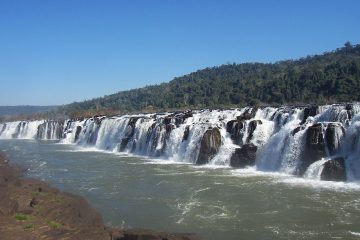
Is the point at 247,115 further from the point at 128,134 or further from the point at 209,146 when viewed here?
the point at 128,134

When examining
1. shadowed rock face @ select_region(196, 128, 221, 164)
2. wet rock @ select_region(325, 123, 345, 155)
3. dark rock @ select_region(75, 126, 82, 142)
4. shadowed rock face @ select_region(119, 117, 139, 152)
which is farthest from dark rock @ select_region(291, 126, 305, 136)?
dark rock @ select_region(75, 126, 82, 142)

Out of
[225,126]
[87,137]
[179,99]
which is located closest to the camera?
[225,126]

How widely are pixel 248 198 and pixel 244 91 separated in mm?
56018

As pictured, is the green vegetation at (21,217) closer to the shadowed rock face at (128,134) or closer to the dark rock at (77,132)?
the shadowed rock face at (128,134)

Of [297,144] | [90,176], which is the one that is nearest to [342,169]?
[297,144]

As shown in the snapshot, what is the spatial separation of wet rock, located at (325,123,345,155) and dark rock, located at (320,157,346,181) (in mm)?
1306

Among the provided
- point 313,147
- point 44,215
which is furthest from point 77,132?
point 44,215

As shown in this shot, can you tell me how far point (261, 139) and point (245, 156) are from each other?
228 cm

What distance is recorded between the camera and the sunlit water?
1504cm

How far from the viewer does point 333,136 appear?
23.7 metres

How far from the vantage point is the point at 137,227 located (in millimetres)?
15594

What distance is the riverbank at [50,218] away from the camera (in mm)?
13289

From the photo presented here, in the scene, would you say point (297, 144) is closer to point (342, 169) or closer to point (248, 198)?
point (342, 169)

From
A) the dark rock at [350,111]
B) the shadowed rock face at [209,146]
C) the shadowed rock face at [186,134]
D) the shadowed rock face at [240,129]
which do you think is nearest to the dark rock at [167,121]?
the shadowed rock face at [186,134]
